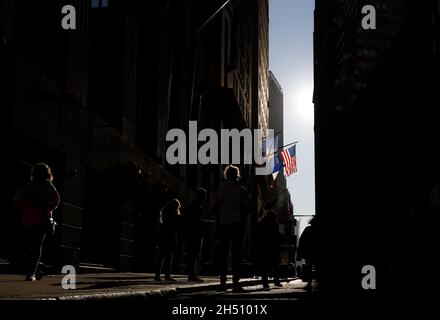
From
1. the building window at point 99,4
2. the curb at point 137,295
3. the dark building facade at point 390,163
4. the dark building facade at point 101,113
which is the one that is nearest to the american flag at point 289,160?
the dark building facade at point 390,163

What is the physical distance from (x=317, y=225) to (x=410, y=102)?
2449cm

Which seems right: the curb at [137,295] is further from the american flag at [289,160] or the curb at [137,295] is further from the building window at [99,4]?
the american flag at [289,160]

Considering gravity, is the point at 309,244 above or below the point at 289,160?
below

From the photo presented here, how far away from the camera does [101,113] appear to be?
19875mm

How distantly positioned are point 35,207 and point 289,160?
36.9m

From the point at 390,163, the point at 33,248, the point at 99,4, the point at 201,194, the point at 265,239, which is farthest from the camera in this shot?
the point at 390,163

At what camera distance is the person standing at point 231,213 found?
1069 centimetres

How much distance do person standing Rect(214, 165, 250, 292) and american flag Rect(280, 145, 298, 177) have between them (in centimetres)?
3500

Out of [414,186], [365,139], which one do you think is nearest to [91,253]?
[414,186]

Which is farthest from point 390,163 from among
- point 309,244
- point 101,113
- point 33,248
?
point 33,248

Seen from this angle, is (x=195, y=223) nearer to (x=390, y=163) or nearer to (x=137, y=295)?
(x=137, y=295)

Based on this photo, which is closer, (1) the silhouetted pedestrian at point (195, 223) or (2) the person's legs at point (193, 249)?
(1) the silhouetted pedestrian at point (195, 223)

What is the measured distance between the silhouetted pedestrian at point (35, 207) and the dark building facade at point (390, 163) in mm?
6551
